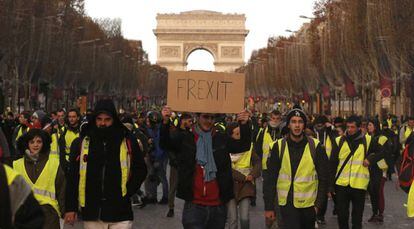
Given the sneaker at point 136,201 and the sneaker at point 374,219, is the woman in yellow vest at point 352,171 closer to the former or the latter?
the sneaker at point 374,219

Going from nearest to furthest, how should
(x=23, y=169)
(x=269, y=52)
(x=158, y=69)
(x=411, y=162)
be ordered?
(x=23, y=169)
(x=411, y=162)
(x=269, y=52)
(x=158, y=69)

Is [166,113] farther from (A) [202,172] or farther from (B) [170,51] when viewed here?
(B) [170,51]

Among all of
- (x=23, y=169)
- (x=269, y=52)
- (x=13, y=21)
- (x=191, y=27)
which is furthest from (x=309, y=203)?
(x=191, y=27)

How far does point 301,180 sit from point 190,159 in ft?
3.61

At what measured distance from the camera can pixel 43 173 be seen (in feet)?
23.4

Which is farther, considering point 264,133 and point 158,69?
point 158,69

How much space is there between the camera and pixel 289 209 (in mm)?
7723

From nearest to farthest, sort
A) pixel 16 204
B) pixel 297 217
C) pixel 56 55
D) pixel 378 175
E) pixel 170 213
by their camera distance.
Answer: pixel 16 204, pixel 297 217, pixel 378 175, pixel 170 213, pixel 56 55

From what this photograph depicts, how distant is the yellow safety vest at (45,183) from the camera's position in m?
7.09

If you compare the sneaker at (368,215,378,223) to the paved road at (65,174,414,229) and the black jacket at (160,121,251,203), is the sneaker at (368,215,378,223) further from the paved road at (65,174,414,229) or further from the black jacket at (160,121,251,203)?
the black jacket at (160,121,251,203)

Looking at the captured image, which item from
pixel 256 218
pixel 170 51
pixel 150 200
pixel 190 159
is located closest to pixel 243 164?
pixel 190 159

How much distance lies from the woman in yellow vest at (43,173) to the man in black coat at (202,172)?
929mm

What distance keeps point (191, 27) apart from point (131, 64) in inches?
2121

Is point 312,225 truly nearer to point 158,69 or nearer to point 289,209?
point 289,209
